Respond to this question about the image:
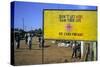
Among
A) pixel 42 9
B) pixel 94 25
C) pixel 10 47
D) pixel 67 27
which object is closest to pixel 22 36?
pixel 10 47

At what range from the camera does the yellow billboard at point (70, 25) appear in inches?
72.4

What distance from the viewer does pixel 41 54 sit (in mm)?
1799

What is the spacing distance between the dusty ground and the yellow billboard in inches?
3.8

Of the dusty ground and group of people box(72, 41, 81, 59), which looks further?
group of people box(72, 41, 81, 59)

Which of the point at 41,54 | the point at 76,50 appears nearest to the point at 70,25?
the point at 76,50

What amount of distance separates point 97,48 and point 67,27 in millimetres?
358

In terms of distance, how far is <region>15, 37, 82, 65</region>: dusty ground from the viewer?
1736 millimetres

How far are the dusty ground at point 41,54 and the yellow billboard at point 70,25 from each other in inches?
3.8

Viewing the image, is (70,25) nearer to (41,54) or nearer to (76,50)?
(76,50)

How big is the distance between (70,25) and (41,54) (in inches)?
14.2

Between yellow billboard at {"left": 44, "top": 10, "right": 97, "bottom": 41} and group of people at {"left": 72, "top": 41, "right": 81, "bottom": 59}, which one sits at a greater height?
yellow billboard at {"left": 44, "top": 10, "right": 97, "bottom": 41}

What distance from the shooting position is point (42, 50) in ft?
5.91

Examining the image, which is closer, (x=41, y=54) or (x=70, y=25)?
(x=41, y=54)

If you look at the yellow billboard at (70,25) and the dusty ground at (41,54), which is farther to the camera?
the yellow billboard at (70,25)
